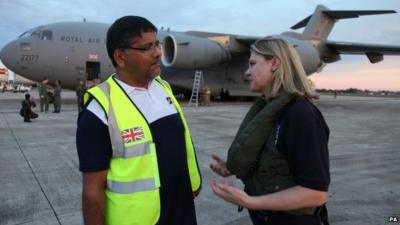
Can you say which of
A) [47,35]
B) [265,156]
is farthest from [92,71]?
[265,156]

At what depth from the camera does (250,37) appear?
2136 centimetres

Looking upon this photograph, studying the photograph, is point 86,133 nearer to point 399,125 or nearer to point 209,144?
point 209,144

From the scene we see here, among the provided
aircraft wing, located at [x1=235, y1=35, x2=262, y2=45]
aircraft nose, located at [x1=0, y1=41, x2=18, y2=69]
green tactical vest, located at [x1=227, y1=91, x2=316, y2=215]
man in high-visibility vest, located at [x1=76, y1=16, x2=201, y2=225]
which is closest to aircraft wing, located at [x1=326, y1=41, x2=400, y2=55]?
aircraft wing, located at [x1=235, y1=35, x2=262, y2=45]

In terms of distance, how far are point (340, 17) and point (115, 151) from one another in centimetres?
2962

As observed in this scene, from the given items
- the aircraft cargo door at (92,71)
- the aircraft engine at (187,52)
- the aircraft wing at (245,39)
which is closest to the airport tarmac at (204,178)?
the aircraft cargo door at (92,71)

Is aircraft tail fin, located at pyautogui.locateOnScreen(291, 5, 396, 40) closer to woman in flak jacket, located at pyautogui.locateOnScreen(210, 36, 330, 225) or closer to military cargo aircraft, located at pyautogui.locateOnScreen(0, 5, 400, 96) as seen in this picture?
military cargo aircraft, located at pyautogui.locateOnScreen(0, 5, 400, 96)

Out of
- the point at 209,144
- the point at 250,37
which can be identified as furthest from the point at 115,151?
the point at 250,37

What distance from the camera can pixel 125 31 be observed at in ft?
5.82

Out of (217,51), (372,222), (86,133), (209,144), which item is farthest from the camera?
(217,51)

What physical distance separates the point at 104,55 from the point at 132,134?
17.2 metres

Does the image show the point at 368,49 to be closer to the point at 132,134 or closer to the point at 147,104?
the point at 147,104

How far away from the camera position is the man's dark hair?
1774mm

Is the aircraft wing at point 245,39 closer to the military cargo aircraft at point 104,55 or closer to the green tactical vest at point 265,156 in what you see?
the military cargo aircraft at point 104,55

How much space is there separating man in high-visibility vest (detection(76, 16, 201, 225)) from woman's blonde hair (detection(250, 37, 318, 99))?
54cm
